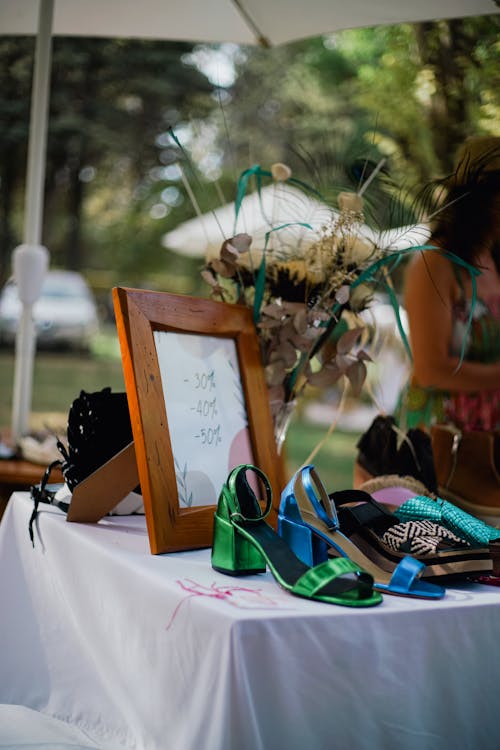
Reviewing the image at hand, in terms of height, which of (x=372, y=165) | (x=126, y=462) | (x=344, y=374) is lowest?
(x=126, y=462)

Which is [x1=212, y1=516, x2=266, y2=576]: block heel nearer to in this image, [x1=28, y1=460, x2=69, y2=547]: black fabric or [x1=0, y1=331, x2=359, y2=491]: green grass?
[x1=28, y1=460, x2=69, y2=547]: black fabric

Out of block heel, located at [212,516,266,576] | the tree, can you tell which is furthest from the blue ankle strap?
the tree

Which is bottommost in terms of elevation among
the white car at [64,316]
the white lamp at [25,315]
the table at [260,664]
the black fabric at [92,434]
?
the table at [260,664]

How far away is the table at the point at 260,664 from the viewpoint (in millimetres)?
1049

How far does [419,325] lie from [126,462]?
0.87 meters

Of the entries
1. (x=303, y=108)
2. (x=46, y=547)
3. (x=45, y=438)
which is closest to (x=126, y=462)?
(x=46, y=547)

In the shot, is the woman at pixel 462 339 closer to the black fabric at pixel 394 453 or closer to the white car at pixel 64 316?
the black fabric at pixel 394 453

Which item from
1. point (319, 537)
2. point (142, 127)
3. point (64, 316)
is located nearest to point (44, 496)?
point (319, 537)

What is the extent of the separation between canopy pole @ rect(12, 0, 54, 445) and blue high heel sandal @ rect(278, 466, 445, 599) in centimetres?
140

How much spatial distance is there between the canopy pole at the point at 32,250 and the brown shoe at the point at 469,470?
1256mm

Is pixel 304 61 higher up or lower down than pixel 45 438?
higher up

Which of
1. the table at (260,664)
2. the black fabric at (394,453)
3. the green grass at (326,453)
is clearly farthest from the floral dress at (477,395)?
the green grass at (326,453)

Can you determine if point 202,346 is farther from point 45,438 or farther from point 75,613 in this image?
point 45,438

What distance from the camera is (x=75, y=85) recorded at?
12.9 meters
